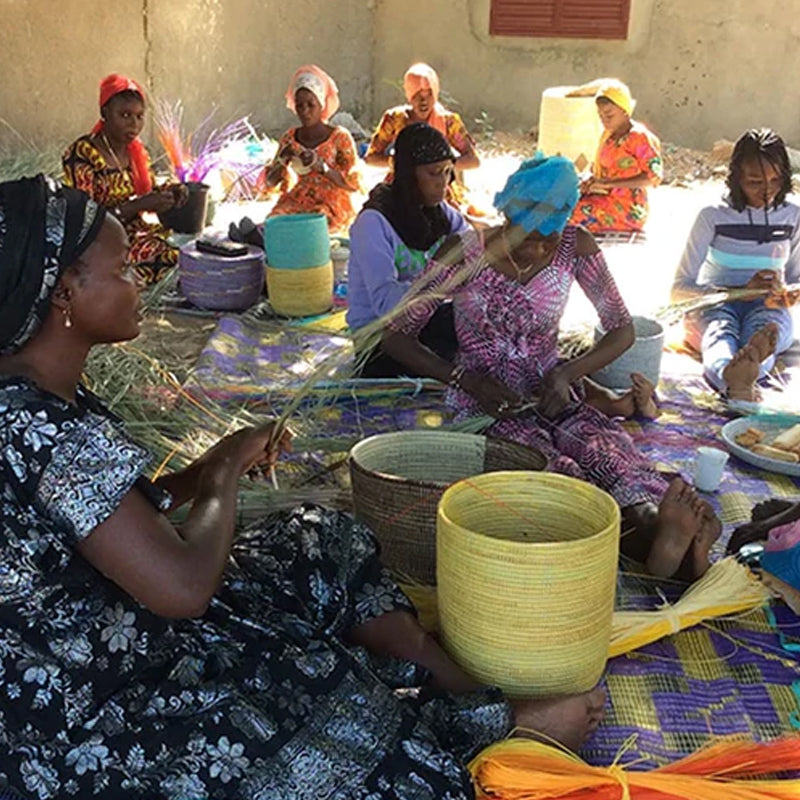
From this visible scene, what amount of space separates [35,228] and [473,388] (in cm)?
167

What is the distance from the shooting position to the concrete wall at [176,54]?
21.8 feet

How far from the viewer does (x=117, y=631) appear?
1641 millimetres

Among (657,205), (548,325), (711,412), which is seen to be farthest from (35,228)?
(657,205)

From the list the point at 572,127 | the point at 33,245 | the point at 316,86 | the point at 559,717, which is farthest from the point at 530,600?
the point at 572,127

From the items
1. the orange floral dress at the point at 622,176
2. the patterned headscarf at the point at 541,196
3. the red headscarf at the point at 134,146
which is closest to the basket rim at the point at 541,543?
the patterned headscarf at the point at 541,196

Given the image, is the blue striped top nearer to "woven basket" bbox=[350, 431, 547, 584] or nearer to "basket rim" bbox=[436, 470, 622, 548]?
"woven basket" bbox=[350, 431, 547, 584]

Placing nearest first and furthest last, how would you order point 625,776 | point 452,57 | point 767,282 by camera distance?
1. point 625,776
2. point 767,282
3. point 452,57

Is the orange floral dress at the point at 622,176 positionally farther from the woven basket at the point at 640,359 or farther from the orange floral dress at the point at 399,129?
the woven basket at the point at 640,359

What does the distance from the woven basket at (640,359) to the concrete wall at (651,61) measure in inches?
254

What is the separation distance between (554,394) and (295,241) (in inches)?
80.9

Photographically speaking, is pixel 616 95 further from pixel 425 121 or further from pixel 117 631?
pixel 117 631

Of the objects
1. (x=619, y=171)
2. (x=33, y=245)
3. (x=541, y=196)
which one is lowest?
(x=619, y=171)

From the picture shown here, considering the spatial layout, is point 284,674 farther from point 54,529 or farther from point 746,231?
point 746,231

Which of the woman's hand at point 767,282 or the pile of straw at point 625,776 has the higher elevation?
the woman's hand at point 767,282
